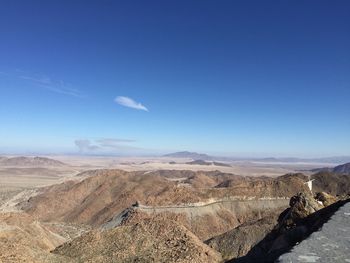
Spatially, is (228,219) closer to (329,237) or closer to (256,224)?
(256,224)

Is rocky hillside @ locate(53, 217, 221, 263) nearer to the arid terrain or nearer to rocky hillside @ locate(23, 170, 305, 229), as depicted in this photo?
the arid terrain

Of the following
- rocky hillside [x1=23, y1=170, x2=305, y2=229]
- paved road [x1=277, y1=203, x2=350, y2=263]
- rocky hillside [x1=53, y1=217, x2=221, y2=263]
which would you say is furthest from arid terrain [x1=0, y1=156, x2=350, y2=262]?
paved road [x1=277, y1=203, x2=350, y2=263]

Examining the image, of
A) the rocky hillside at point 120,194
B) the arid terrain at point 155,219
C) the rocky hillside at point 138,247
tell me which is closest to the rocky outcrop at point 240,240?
the arid terrain at point 155,219

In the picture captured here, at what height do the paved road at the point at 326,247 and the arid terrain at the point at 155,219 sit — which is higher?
the paved road at the point at 326,247

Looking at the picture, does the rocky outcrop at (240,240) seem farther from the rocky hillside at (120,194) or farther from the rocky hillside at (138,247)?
the rocky hillside at (120,194)

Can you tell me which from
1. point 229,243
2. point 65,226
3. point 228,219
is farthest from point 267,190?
point 65,226

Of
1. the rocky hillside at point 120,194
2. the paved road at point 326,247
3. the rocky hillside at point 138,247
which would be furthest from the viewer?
the rocky hillside at point 120,194

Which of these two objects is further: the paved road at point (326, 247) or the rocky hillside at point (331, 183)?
the rocky hillside at point (331, 183)
